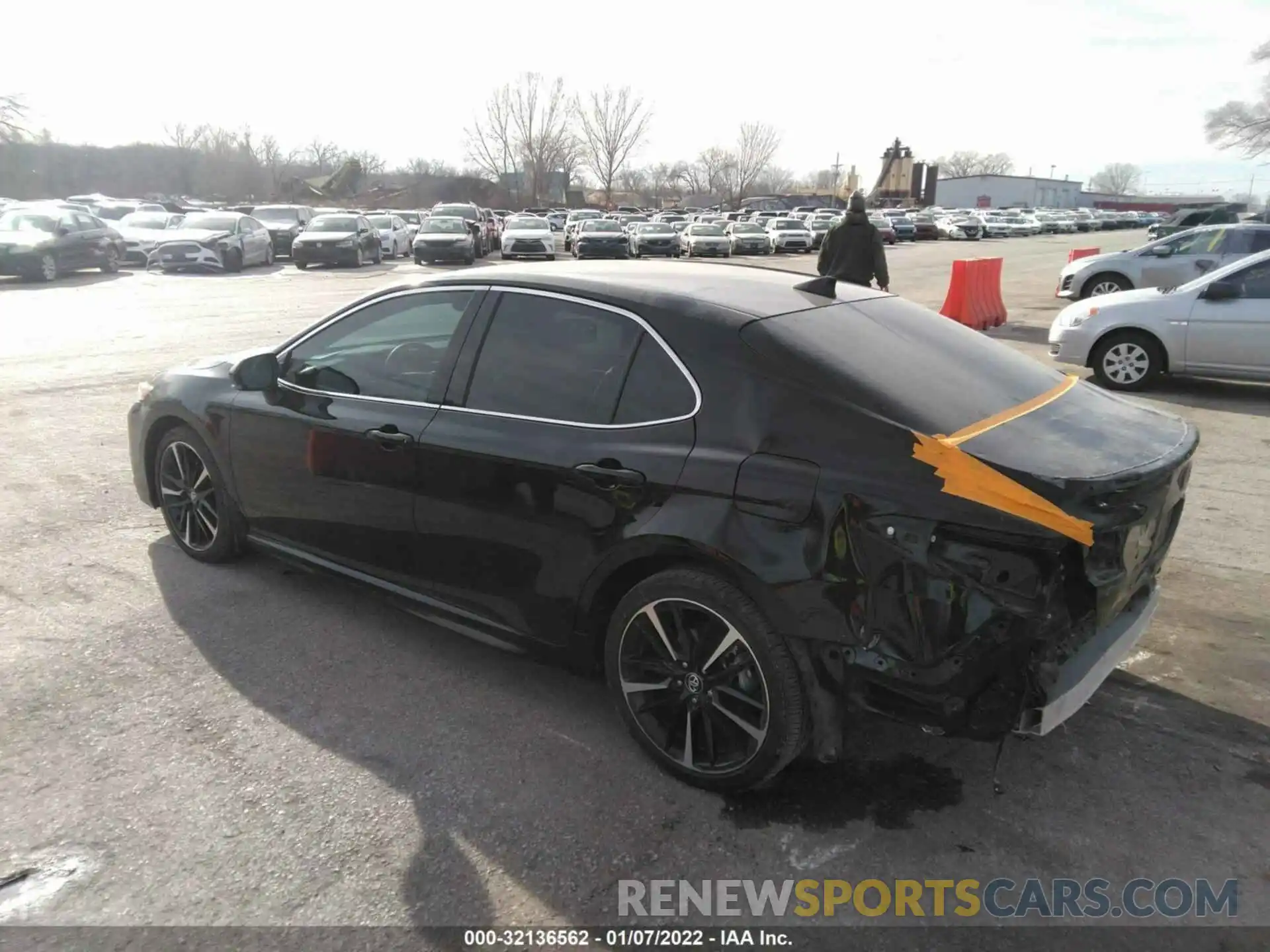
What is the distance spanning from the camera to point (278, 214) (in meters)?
30.0

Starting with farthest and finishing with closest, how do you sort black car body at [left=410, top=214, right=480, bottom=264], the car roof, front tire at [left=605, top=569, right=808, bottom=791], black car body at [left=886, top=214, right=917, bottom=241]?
1. black car body at [left=886, top=214, right=917, bottom=241]
2. black car body at [left=410, top=214, right=480, bottom=264]
3. the car roof
4. front tire at [left=605, top=569, right=808, bottom=791]

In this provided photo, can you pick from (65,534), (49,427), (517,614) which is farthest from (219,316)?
(517,614)

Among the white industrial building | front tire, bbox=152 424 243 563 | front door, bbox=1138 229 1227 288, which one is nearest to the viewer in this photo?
front tire, bbox=152 424 243 563

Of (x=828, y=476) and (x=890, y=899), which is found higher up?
(x=828, y=476)

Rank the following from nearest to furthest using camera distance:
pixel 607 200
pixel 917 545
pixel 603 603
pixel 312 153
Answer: pixel 917 545, pixel 603 603, pixel 607 200, pixel 312 153

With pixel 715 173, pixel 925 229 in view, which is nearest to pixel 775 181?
pixel 715 173

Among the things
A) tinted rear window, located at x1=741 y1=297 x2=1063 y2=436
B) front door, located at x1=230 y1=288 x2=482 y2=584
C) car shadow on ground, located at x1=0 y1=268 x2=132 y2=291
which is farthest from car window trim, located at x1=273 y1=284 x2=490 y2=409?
car shadow on ground, located at x1=0 y1=268 x2=132 y2=291

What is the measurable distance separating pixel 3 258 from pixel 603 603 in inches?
881

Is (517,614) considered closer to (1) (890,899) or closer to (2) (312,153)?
(1) (890,899)

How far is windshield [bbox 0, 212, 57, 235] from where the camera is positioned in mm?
21312

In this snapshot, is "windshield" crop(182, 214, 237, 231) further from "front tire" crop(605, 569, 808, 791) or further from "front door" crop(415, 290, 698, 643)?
"front tire" crop(605, 569, 808, 791)

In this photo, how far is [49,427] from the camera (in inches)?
295

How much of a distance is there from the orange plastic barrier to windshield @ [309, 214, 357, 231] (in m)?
18.1

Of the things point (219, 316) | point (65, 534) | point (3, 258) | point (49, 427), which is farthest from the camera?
point (3, 258)
